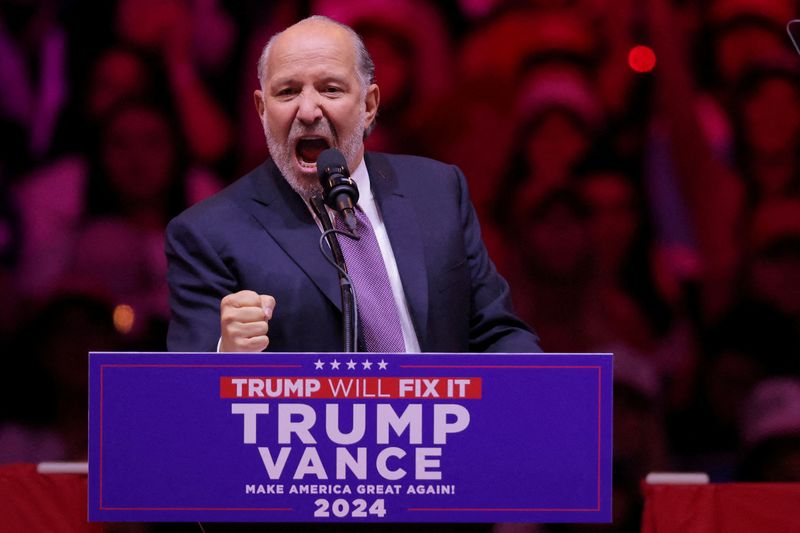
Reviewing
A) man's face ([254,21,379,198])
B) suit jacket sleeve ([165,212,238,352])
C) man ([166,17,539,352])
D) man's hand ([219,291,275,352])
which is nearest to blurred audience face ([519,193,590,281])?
man ([166,17,539,352])

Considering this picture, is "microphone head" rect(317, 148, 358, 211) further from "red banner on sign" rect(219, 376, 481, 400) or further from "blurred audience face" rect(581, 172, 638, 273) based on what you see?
"blurred audience face" rect(581, 172, 638, 273)

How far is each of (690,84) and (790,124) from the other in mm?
350

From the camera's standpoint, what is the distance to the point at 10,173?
11.9ft

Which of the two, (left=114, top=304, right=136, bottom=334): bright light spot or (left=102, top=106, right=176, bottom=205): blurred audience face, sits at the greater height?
(left=102, top=106, right=176, bottom=205): blurred audience face

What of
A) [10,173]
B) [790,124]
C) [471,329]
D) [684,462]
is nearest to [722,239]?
[790,124]

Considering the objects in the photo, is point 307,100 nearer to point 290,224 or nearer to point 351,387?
point 290,224

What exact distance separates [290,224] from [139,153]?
1.78 metres

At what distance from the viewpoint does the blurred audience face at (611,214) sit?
3.59m

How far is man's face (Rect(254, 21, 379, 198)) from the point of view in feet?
6.59

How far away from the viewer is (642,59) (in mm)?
3639

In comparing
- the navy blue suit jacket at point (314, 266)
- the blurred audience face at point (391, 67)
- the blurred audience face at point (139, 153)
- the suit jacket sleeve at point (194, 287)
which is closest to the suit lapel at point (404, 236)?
the navy blue suit jacket at point (314, 266)

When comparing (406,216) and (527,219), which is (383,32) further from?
(406,216)

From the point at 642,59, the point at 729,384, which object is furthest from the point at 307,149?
the point at 729,384

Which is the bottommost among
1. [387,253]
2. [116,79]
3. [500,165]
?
[387,253]
